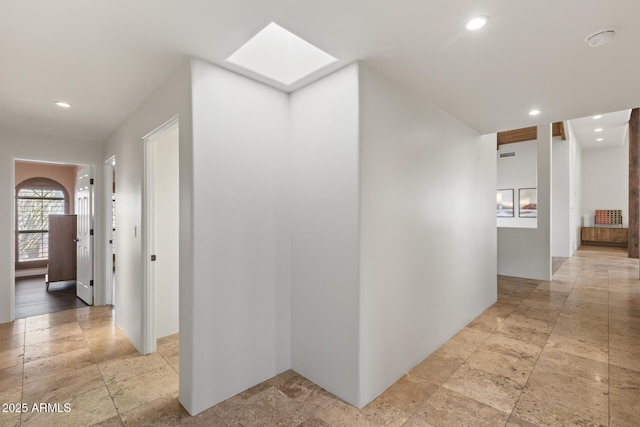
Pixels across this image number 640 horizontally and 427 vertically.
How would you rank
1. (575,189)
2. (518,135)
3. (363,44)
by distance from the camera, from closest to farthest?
(363,44), (518,135), (575,189)

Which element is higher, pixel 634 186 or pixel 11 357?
pixel 634 186

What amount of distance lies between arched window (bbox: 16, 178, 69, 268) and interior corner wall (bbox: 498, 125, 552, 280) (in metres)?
10.0

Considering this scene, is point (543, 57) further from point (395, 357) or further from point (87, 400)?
point (87, 400)

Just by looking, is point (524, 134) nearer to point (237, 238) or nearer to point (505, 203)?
point (505, 203)

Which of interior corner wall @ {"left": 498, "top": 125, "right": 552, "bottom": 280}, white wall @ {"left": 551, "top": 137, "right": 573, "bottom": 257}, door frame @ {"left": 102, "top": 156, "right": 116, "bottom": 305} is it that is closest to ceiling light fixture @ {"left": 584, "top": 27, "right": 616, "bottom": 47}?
interior corner wall @ {"left": 498, "top": 125, "right": 552, "bottom": 280}

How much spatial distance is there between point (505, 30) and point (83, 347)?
14.9ft

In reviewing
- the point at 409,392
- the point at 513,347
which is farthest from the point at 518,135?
the point at 409,392

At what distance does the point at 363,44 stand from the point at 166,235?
2.82m

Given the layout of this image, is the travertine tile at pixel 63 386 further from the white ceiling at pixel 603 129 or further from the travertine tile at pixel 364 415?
the white ceiling at pixel 603 129

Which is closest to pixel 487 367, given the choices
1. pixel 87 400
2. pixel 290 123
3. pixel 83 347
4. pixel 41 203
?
pixel 290 123

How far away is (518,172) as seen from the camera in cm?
925

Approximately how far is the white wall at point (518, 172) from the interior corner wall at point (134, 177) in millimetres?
9217

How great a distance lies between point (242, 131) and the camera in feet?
7.84

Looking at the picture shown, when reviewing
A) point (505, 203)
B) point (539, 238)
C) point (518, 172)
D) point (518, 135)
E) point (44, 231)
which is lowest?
point (539, 238)
